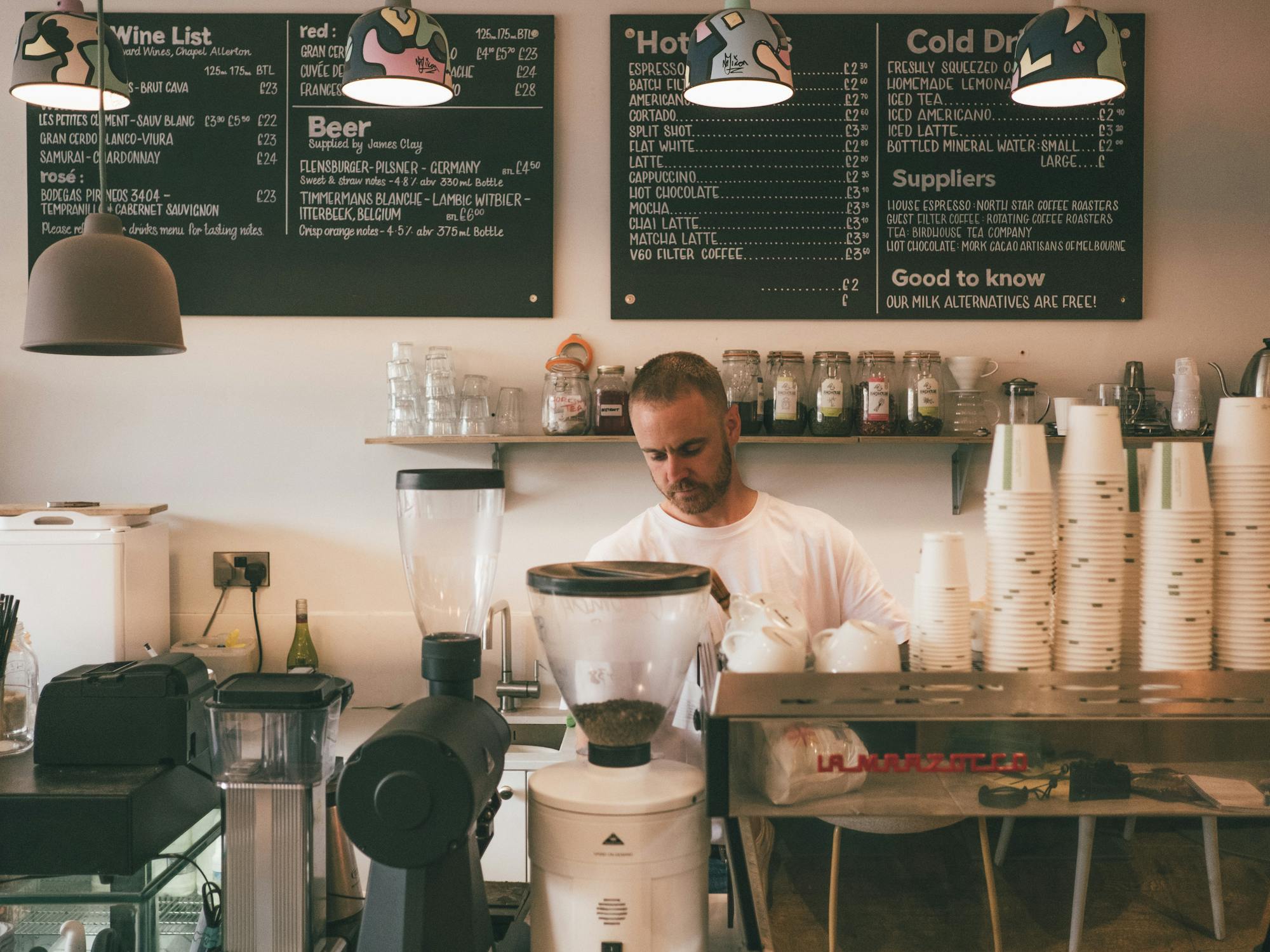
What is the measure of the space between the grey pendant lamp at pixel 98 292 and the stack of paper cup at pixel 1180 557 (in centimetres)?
136

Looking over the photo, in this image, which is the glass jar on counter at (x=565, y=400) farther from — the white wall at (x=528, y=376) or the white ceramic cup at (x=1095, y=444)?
the white ceramic cup at (x=1095, y=444)

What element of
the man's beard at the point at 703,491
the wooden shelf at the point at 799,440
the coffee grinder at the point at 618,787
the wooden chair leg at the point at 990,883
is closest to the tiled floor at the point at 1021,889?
the wooden chair leg at the point at 990,883

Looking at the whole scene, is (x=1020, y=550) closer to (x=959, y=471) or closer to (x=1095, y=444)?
(x=1095, y=444)

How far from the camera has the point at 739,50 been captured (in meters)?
1.91

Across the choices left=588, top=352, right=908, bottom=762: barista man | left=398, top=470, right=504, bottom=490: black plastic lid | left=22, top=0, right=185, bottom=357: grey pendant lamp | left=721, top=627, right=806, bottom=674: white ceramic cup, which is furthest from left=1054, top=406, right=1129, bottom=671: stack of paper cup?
left=22, top=0, right=185, bottom=357: grey pendant lamp

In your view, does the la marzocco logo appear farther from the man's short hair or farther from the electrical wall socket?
the electrical wall socket

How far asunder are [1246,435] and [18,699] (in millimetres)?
1795

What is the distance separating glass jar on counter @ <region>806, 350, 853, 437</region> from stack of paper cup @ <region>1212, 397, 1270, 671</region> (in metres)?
1.74

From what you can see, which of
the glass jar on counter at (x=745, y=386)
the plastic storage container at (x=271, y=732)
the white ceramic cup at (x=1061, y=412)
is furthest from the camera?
the glass jar on counter at (x=745, y=386)

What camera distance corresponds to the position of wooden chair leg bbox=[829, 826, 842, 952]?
0.99 meters

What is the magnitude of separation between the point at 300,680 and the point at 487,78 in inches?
86.4

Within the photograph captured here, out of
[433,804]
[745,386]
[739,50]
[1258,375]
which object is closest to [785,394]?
[745,386]

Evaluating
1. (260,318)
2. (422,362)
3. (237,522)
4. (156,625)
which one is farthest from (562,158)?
(156,625)

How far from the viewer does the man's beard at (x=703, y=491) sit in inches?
82.3
